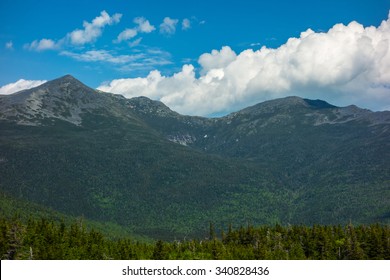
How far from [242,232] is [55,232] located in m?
70.3

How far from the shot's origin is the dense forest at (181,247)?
121 meters

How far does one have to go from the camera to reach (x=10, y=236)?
390 ft

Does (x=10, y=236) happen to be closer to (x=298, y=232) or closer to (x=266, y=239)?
(x=266, y=239)

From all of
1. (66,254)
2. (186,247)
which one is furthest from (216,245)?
(66,254)

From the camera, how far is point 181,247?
158 meters

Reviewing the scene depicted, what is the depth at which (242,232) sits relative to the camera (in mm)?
176000

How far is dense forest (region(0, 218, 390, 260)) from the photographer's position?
121081 mm

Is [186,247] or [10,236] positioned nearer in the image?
[10,236]

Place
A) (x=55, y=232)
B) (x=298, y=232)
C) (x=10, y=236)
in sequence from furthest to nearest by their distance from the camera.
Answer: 1. (x=298, y=232)
2. (x=55, y=232)
3. (x=10, y=236)

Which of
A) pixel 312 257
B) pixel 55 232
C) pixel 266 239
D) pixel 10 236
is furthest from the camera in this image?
pixel 266 239
